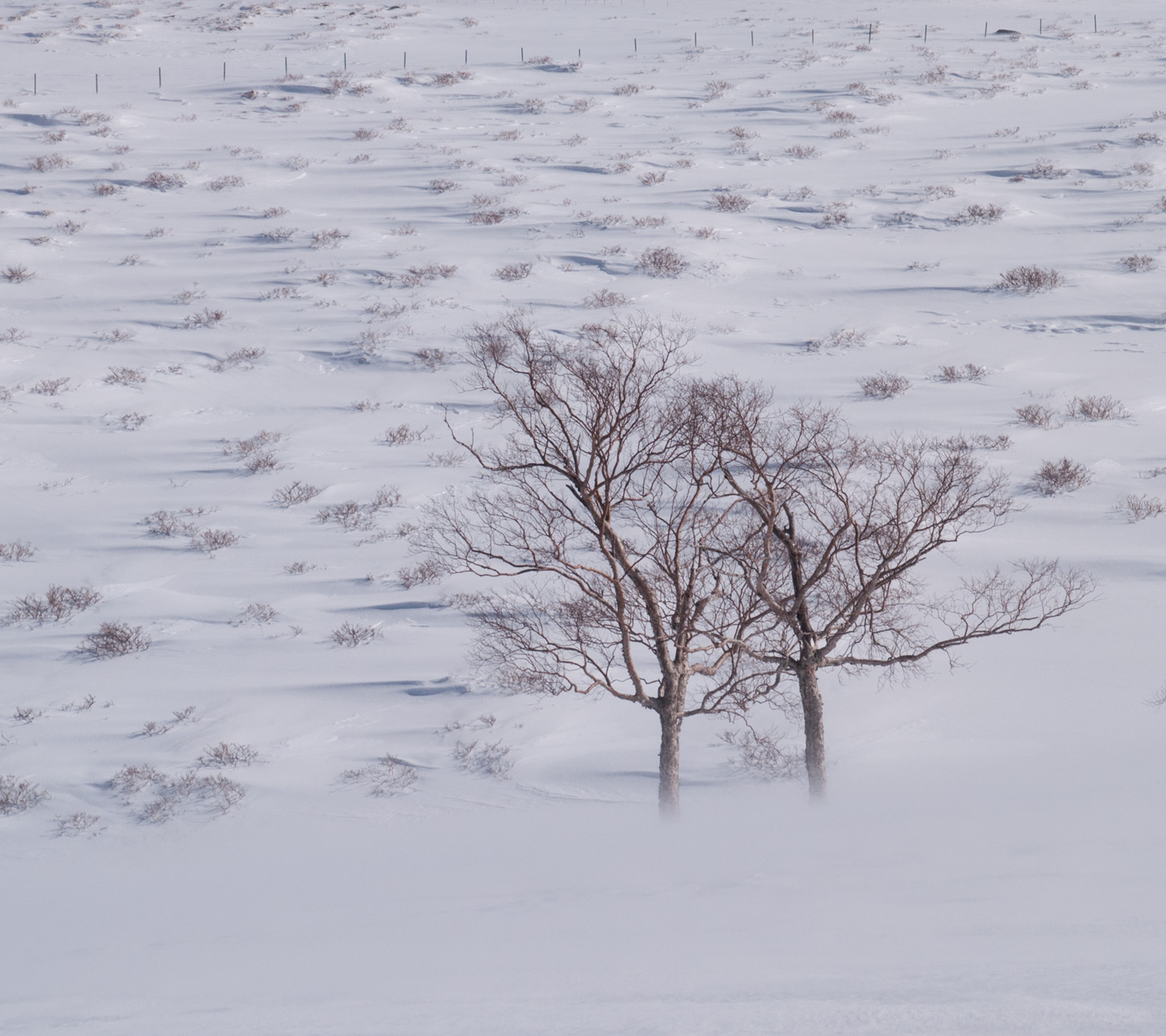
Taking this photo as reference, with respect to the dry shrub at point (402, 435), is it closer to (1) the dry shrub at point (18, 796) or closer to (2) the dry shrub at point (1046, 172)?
(1) the dry shrub at point (18, 796)

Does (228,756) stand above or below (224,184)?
below

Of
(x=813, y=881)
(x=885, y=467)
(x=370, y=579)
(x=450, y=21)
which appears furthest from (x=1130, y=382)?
(x=450, y=21)

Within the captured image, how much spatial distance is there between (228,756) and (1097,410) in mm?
13977

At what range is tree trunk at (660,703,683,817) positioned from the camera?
24.1 feet

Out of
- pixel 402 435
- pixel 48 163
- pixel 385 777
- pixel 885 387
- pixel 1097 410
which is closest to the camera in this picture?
pixel 385 777

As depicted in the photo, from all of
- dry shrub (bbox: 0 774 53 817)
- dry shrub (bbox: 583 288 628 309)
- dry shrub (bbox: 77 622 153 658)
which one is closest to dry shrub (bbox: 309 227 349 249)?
dry shrub (bbox: 583 288 628 309)

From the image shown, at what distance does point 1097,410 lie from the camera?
15.5 m

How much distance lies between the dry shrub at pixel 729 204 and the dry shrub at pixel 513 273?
5.56 meters

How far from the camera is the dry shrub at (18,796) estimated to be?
9.20m

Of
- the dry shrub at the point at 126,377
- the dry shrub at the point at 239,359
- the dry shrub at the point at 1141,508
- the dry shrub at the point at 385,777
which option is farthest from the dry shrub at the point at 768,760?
the dry shrub at the point at 126,377

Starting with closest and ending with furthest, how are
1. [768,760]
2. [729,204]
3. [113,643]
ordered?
1. [768,760]
2. [113,643]
3. [729,204]

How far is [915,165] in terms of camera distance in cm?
2544

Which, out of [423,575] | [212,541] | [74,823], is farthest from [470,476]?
[74,823]

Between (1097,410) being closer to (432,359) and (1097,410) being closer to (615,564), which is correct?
(432,359)
